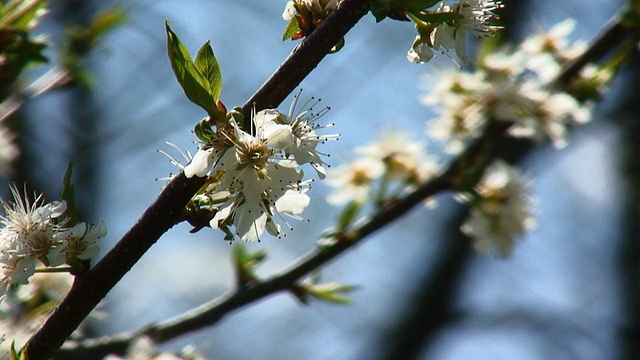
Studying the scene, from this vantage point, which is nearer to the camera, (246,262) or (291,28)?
(291,28)

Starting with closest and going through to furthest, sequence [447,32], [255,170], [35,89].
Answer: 1. [255,170]
2. [447,32]
3. [35,89]

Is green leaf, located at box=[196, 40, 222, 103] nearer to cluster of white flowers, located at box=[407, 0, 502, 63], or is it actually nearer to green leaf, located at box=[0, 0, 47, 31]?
cluster of white flowers, located at box=[407, 0, 502, 63]

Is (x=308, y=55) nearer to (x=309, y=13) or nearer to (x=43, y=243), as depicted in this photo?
(x=309, y=13)

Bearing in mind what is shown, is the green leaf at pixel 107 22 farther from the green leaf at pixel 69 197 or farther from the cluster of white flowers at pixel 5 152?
the green leaf at pixel 69 197

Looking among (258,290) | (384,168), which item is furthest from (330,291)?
(384,168)

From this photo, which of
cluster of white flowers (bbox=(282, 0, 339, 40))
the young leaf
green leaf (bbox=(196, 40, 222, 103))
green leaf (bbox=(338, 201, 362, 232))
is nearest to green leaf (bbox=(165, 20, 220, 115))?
green leaf (bbox=(196, 40, 222, 103))

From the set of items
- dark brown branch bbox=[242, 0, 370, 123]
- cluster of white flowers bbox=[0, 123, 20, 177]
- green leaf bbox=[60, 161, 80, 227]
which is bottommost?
cluster of white flowers bbox=[0, 123, 20, 177]

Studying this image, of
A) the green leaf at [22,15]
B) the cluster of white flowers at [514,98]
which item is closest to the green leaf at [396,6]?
the green leaf at [22,15]
